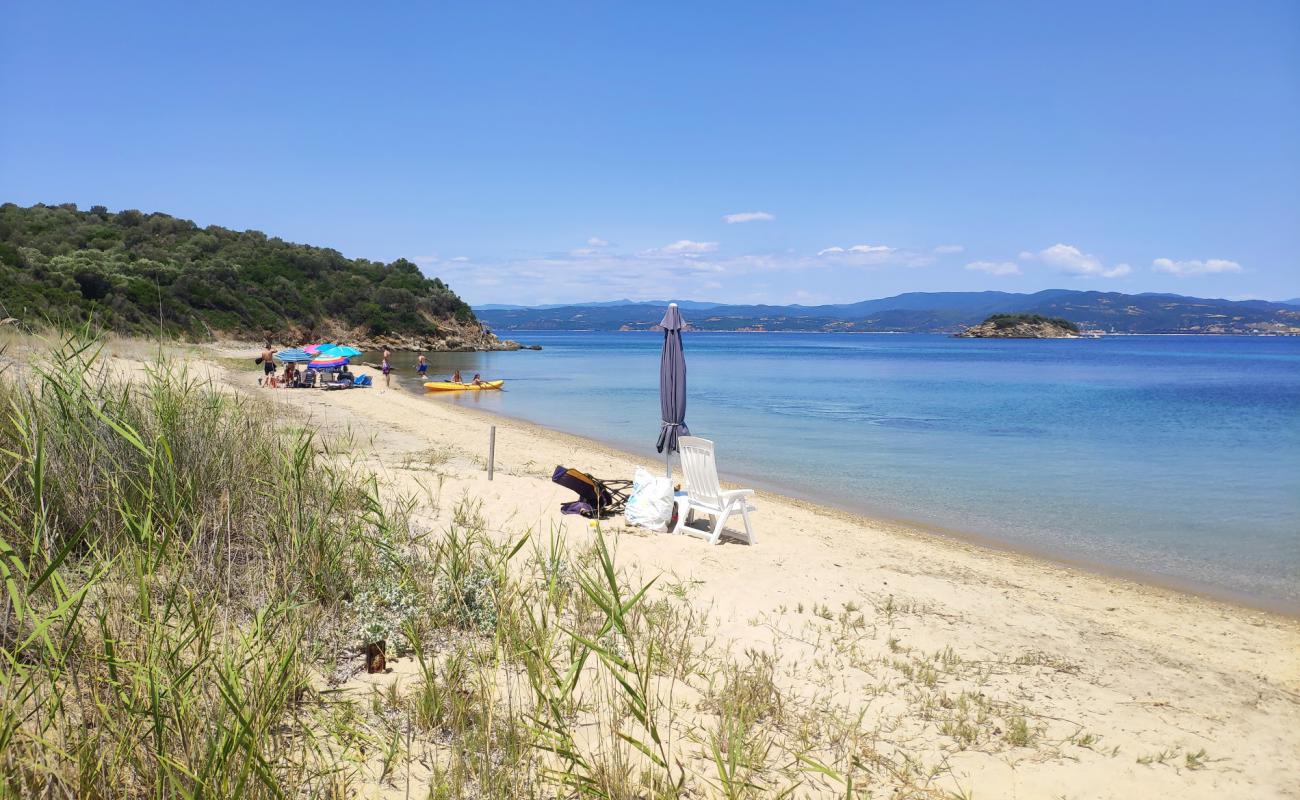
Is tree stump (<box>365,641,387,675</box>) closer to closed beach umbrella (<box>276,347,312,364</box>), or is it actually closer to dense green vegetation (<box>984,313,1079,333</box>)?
closed beach umbrella (<box>276,347,312,364</box>)

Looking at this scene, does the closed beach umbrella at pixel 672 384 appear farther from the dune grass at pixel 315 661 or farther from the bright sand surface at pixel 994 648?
the dune grass at pixel 315 661

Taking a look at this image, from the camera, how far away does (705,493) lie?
290 inches

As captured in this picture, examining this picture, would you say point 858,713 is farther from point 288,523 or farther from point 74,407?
point 74,407

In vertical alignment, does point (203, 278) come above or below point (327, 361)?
above

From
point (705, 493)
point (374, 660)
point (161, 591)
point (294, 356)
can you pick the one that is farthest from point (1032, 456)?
point (294, 356)

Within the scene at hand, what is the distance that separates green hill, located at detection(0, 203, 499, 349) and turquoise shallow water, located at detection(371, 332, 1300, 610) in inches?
598

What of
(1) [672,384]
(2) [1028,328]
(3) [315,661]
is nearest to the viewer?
(3) [315,661]

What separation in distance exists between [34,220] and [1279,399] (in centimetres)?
7420

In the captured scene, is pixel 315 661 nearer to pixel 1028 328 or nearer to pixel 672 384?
pixel 672 384

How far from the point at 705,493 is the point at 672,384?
57.6 inches

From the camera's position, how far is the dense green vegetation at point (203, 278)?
35.0m

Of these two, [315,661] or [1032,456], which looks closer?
[315,661]

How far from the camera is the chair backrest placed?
287 inches

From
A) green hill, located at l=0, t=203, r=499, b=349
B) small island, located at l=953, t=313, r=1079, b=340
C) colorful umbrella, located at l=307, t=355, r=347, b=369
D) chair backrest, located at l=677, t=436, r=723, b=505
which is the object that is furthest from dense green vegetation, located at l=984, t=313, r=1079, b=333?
chair backrest, located at l=677, t=436, r=723, b=505
